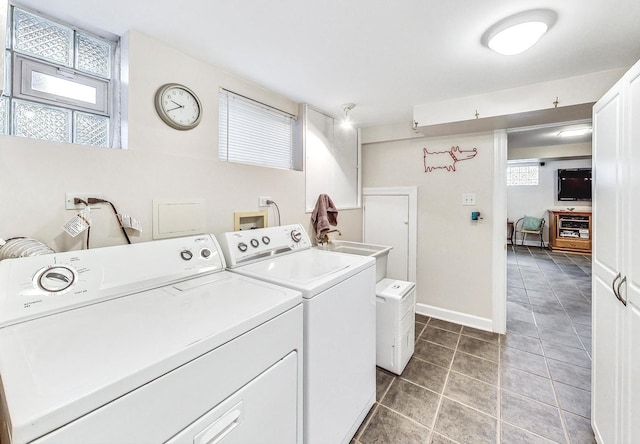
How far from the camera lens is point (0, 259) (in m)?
1.03

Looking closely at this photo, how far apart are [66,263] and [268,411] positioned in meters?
0.97

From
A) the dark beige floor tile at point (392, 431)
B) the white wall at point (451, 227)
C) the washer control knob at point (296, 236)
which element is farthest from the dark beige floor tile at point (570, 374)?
the washer control knob at point (296, 236)

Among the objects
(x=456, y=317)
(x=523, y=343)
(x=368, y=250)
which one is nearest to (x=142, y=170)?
(x=368, y=250)

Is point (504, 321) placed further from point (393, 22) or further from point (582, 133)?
point (582, 133)

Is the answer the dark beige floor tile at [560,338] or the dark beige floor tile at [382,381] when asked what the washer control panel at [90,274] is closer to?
the dark beige floor tile at [382,381]

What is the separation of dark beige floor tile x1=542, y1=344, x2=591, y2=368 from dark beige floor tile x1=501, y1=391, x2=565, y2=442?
745 mm

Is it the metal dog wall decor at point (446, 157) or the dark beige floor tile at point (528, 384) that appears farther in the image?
the metal dog wall decor at point (446, 157)

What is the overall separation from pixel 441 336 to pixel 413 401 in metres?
1.03

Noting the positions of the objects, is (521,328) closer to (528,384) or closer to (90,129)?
(528,384)

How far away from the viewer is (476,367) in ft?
7.04

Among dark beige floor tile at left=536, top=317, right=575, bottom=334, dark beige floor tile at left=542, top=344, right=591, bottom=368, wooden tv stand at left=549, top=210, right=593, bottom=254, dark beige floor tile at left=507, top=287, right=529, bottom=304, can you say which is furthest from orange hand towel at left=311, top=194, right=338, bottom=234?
wooden tv stand at left=549, top=210, right=593, bottom=254

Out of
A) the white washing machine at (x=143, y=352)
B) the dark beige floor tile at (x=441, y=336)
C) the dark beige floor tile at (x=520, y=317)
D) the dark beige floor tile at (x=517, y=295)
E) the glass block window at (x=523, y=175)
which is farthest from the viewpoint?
the glass block window at (x=523, y=175)

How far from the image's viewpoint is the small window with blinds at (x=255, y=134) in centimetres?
198

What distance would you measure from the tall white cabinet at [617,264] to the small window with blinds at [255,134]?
203 centimetres
